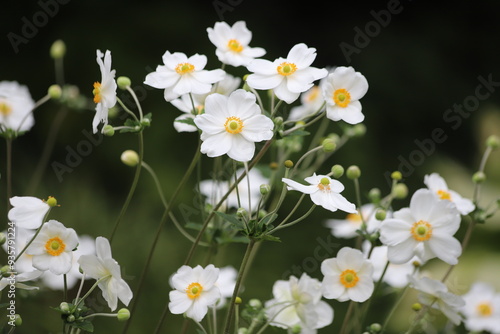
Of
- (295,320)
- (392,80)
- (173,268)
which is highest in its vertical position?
(392,80)

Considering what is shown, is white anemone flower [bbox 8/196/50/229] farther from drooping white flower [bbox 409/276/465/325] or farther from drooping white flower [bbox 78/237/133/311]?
drooping white flower [bbox 409/276/465/325]

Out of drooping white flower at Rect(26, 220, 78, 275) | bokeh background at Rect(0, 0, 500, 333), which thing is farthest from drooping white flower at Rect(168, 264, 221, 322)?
bokeh background at Rect(0, 0, 500, 333)

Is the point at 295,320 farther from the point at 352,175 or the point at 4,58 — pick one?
the point at 4,58

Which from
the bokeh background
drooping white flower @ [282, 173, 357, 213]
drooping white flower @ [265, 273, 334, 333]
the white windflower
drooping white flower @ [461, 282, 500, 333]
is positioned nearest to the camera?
→ drooping white flower @ [282, 173, 357, 213]

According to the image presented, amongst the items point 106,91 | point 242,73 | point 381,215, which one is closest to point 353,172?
point 381,215

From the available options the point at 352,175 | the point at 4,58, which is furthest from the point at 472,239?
the point at 4,58

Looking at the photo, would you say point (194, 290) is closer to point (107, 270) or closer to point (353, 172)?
point (107, 270)
